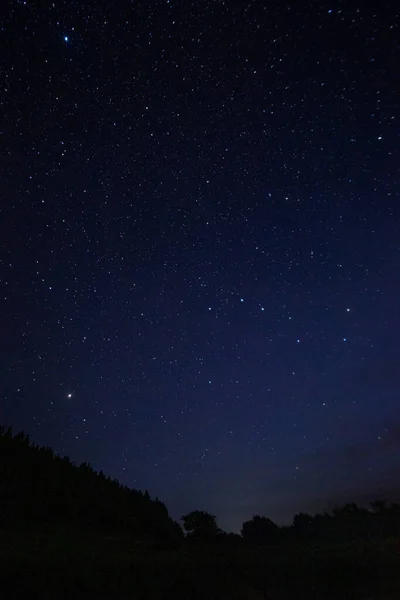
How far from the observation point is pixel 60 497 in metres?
18.2

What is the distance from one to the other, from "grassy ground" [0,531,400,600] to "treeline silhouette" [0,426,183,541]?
1.58 m

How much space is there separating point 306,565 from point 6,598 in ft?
44.8

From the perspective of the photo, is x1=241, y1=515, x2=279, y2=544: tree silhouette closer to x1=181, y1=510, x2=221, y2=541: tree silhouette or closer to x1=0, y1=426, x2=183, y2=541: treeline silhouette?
x1=181, y1=510, x2=221, y2=541: tree silhouette

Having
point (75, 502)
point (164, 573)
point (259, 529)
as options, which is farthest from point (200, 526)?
point (259, 529)

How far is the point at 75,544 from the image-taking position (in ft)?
47.4

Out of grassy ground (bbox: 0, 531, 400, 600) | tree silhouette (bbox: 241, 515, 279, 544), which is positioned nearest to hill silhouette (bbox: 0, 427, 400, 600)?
grassy ground (bbox: 0, 531, 400, 600)

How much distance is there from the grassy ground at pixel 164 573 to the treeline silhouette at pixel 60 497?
1.58m

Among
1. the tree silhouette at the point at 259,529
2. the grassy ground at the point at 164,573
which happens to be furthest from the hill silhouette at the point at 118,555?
the tree silhouette at the point at 259,529

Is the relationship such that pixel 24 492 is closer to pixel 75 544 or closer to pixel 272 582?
pixel 75 544

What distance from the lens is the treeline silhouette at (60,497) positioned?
16266mm

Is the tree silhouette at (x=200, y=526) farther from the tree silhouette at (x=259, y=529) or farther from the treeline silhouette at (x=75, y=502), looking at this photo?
the tree silhouette at (x=259, y=529)

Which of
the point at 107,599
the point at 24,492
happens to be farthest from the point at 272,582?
the point at 24,492

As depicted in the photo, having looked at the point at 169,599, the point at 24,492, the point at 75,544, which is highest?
the point at 24,492

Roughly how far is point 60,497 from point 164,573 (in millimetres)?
8181
